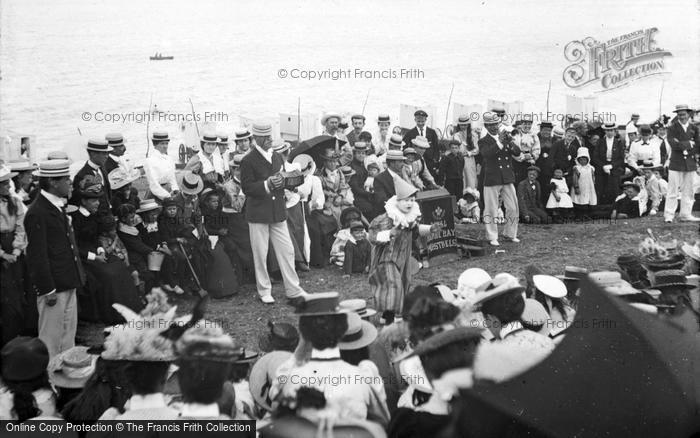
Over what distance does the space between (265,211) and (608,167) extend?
228 inches

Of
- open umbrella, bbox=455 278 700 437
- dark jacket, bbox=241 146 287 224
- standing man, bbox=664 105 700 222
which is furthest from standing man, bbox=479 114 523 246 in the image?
open umbrella, bbox=455 278 700 437

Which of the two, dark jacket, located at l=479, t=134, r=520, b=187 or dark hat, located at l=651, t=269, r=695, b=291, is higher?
dark jacket, located at l=479, t=134, r=520, b=187

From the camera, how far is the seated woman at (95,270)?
19.4 ft

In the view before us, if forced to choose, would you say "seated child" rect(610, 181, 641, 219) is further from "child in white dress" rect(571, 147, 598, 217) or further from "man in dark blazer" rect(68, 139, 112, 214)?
"man in dark blazer" rect(68, 139, 112, 214)

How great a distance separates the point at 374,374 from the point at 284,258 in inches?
126

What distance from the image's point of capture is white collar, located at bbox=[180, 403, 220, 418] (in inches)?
135

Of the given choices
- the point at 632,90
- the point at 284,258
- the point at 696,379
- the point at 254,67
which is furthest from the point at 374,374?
the point at 632,90

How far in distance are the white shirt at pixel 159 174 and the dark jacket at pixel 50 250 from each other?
153 cm

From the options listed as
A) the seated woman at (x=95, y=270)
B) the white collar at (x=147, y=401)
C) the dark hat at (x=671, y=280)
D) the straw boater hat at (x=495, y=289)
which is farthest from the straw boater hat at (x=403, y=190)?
the white collar at (x=147, y=401)

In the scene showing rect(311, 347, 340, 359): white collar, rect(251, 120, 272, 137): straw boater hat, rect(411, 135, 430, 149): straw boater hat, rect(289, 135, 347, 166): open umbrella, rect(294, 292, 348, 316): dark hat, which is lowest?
rect(311, 347, 340, 359): white collar

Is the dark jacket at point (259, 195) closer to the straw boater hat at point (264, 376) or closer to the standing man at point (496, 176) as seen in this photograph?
the straw boater hat at point (264, 376)

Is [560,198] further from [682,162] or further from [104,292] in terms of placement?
[104,292]

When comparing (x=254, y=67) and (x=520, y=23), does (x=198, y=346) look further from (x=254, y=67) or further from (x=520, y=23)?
(x=520, y=23)

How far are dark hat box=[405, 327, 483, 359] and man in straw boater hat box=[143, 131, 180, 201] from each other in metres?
3.84
